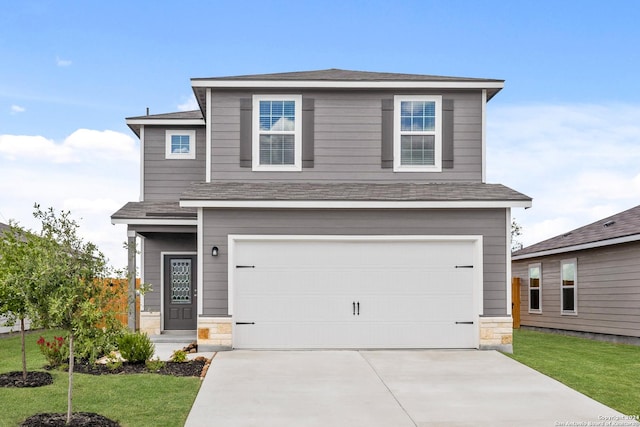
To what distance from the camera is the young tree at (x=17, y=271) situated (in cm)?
787

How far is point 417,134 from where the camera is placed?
15188 mm

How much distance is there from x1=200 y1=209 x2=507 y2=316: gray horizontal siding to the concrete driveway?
1752 mm

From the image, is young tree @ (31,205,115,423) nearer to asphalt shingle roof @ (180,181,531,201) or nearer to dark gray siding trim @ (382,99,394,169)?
asphalt shingle roof @ (180,181,531,201)

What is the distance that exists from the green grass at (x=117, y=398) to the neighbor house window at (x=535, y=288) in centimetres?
1447

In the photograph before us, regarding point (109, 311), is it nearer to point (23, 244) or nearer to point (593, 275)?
point (23, 244)

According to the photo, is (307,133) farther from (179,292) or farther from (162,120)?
(179,292)

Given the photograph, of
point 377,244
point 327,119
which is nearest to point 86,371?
point 377,244

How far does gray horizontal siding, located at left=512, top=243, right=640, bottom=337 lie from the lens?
55.7 ft

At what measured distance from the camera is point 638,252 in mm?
16516

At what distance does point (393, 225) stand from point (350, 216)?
0.87 m

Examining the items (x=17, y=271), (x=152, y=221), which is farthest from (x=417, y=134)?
(x=17, y=271)

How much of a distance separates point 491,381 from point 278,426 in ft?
13.4

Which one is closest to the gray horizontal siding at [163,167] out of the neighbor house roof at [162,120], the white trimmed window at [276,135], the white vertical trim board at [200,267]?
the neighbor house roof at [162,120]

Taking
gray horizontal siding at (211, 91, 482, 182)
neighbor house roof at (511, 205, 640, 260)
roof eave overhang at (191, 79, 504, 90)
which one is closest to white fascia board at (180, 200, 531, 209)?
gray horizontal siding at (211, 91, 482, 182)
